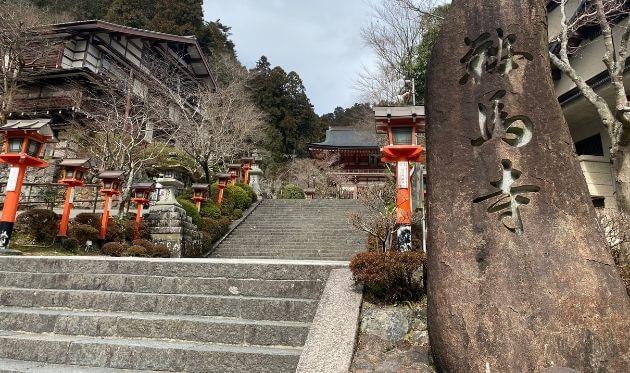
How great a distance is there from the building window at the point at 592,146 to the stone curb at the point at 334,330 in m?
12.5

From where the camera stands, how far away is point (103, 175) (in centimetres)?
1159

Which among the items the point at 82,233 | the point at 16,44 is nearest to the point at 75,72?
the point at 16,44

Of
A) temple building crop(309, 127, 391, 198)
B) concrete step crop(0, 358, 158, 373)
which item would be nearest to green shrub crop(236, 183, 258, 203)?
temple building crop(309, 127, 391, 198)

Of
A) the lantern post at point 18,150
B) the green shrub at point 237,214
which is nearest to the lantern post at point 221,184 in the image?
the green shrub at point 237,214

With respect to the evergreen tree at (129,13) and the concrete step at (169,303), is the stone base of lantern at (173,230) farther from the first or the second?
the evergreen tree at (129,13)

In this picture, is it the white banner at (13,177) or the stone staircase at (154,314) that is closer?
the stone staircase at (154,314)

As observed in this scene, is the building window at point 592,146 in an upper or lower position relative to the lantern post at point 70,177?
upper

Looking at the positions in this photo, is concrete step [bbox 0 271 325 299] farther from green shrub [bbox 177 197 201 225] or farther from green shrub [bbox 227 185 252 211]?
green shrub [bbox 227 185 252 211]

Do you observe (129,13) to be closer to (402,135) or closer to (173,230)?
(173,230)

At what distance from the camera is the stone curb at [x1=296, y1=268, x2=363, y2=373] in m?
2.88

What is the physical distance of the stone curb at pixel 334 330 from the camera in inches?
113

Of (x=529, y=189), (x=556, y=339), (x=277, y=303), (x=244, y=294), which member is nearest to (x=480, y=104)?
(x=529, y=189)

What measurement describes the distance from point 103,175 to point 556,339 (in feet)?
39.0

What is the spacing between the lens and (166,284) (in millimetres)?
4738
